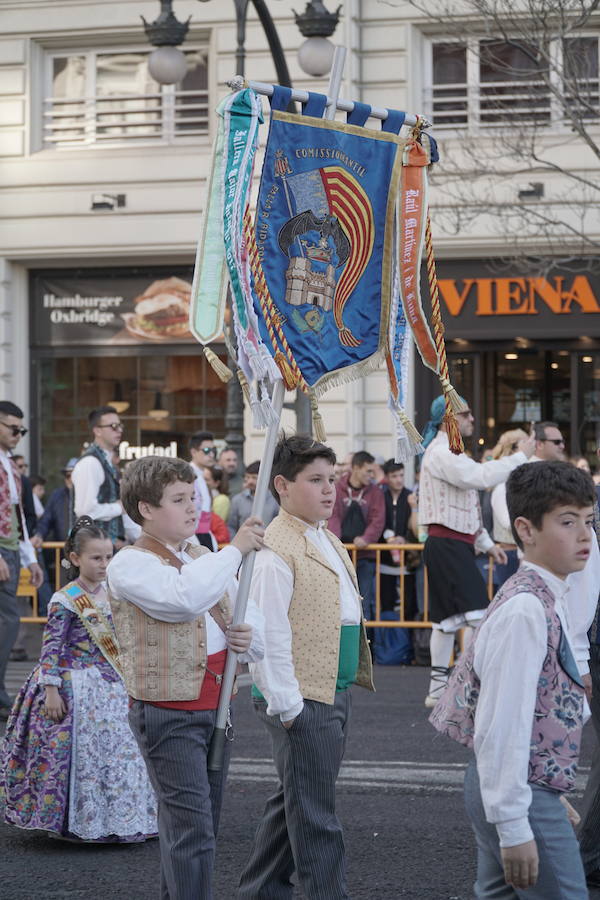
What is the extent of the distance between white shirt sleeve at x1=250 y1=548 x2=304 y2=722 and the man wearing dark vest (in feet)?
18.1

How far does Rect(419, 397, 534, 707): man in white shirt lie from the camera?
34.2 ft

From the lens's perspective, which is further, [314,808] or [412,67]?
[412,67]

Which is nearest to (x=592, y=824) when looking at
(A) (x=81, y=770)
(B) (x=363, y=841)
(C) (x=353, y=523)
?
(B) (x=363, y=841)

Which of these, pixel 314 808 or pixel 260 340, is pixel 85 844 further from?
pixel 260 340

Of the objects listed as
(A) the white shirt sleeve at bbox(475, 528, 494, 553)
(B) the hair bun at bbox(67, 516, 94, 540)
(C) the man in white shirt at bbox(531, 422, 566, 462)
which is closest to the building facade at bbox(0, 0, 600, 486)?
(A) the white shirt sleeve at bbox(475, 528, 494, 553)

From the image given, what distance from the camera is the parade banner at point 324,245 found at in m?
5.37

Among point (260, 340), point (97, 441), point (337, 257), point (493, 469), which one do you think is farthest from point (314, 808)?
point (97, 441)

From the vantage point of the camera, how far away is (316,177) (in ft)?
18.0

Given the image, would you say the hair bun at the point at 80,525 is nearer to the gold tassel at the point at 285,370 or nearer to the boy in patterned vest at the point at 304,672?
the boy in patterned vest at the point at 304,672

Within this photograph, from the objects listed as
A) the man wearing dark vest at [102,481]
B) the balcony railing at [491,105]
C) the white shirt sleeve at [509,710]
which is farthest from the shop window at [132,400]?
the white shirt sleeve at [509,710]

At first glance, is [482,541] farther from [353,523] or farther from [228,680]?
[228,680]

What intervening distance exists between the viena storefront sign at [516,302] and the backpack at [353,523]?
5.41m

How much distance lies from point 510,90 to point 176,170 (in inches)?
172

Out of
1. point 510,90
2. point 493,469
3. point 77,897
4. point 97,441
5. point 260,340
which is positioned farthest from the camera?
point 510,90
